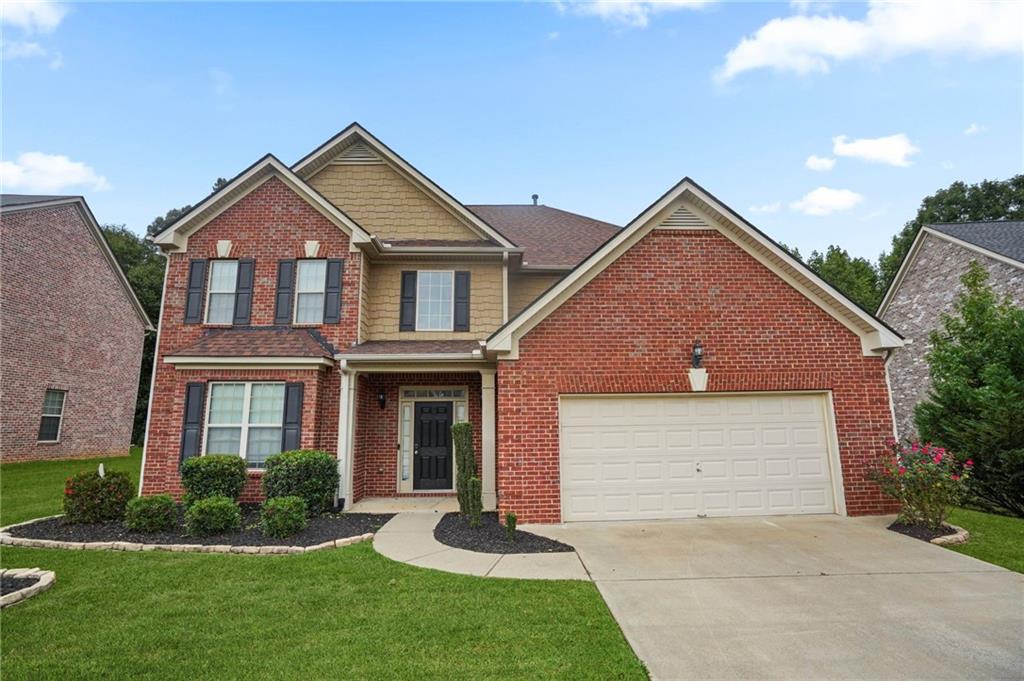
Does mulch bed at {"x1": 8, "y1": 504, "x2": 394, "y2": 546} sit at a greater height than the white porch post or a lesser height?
lesser

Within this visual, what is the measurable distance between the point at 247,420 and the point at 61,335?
42.6ft

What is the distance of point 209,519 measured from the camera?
24.2ft

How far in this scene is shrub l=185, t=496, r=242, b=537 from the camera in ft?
24.1

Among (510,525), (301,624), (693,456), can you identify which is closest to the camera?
(301,624)

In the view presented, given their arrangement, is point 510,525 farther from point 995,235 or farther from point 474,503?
point 995,235

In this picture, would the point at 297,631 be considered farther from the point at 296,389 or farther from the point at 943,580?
the point at 943,580

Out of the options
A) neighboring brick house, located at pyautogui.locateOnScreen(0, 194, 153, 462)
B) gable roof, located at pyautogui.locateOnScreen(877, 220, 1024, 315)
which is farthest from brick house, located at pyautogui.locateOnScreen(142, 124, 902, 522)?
gable roof, located at pyautogui.locateOnScreen(877, 220, 1024, 315)

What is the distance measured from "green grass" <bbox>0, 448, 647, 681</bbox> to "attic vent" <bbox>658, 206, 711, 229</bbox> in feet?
22.1

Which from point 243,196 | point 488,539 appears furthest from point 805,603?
point 243,196

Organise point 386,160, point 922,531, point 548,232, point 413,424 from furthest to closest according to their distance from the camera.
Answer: point 548,232 < point 386,160 < point 413,424 < point 922,531

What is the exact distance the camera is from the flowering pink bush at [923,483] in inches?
287

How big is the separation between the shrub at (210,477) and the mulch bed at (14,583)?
2.91 m

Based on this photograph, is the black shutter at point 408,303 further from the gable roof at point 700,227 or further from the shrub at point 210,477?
the shrub at point 210,477

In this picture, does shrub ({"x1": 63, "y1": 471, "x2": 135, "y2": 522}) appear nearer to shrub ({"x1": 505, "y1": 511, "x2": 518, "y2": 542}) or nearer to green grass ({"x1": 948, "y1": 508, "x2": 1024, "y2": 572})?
shrub ({"x1": 505, "y1": 511, "x2": 518, "y2": 542})
